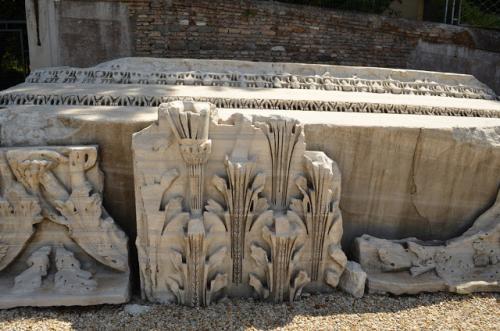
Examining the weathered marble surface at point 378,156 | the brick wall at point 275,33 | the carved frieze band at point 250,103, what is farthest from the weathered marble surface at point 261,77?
the brick wall at point 275,33

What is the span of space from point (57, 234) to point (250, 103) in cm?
151

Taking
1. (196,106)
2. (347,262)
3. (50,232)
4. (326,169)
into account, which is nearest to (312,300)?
(347,262)

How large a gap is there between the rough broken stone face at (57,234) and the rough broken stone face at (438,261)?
1.57 meters

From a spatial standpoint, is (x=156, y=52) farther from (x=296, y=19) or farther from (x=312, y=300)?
(x=312, y=300)

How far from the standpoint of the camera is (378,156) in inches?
107

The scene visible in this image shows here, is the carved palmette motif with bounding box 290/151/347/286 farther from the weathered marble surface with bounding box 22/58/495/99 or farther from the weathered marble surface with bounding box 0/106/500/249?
the weathered marble surface with bounding box 22/58/495/99

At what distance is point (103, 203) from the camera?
8.62 ft

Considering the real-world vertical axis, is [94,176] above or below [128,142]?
below

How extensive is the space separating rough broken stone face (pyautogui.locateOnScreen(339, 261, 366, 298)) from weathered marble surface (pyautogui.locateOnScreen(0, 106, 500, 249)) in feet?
A: 0.85

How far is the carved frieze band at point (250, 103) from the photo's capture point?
9.23ft

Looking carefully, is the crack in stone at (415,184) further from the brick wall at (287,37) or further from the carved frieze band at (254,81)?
the brick wall at (287,37)

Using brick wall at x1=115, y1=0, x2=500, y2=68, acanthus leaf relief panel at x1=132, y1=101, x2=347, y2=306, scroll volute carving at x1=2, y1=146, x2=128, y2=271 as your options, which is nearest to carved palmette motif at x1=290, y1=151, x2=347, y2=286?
acanthus leaf relief panel at x1=132, y1=101, x2=347, y2=306

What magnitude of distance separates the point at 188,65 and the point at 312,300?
221cm

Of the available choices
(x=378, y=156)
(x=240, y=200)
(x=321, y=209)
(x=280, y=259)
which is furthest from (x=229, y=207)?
(x=378, y=156)
